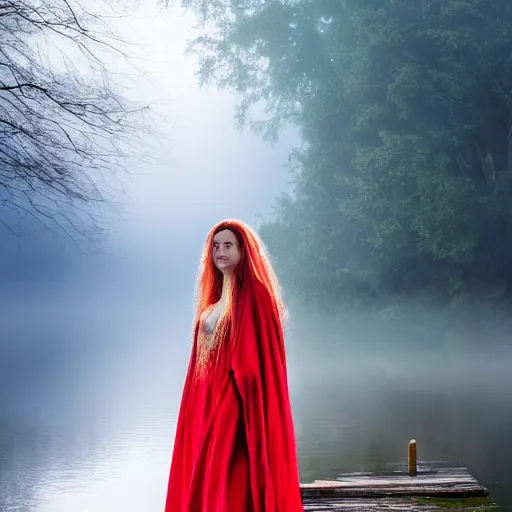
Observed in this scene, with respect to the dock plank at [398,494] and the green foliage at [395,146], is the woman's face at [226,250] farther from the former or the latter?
the green foliage at [395,146]

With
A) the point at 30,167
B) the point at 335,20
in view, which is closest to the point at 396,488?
the point at 30,167

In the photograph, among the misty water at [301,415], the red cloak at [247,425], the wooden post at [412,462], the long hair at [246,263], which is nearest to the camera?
the red cloak at [247,425]

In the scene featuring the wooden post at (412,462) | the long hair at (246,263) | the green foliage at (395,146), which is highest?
the green foliage at (395,146)

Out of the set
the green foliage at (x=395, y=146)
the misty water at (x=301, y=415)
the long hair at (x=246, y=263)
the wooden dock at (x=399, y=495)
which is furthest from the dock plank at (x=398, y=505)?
the green foliage at (x=395, y=146)

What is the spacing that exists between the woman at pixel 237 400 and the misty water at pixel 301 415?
20.1ft

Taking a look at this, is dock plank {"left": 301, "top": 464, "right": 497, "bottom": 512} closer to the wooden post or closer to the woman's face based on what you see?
the wooden post

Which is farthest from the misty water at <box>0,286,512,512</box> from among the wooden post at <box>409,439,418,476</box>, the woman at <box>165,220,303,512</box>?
the woman at <box>165,220,303,512</box>

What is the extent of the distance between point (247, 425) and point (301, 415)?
43.4 feet

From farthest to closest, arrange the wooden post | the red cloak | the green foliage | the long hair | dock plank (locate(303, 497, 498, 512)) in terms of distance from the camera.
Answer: the green foliage < the wooden post < dock plank (locate(303, 497, 498, 512)) < the long hair < the red cloak

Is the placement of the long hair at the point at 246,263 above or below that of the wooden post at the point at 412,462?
above

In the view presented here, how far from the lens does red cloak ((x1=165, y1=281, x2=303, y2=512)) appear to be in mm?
4012

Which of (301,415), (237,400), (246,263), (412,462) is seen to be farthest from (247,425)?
(301,415)

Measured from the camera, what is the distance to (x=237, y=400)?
4.07 m

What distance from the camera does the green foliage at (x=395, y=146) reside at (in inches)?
906
